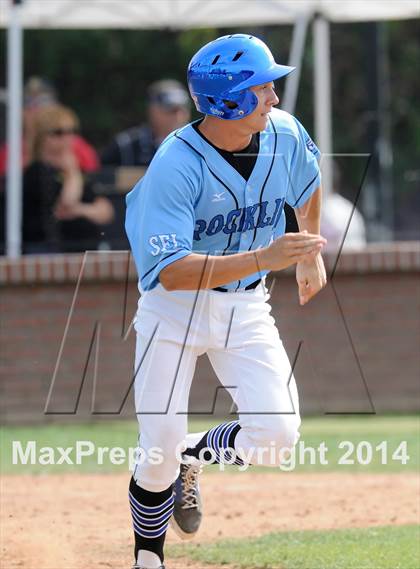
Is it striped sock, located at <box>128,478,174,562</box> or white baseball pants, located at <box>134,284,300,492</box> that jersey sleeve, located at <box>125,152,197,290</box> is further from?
striped sock, located at <box>128,478,174,562</box>

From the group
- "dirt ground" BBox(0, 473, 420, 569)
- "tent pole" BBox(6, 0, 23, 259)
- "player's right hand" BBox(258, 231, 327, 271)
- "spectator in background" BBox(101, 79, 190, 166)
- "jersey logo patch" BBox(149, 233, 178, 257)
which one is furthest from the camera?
"spectator in background" BBox(101, 79, 190, 166)

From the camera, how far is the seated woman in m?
11.2

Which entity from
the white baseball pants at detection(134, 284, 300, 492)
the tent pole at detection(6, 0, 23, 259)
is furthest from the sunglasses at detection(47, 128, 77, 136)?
the white baseball pants at detection(134, 284, 300, 492)

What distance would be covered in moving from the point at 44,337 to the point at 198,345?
5445 millimetres

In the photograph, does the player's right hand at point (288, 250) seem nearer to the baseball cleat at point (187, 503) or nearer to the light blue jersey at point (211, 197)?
the light blue jersey at point (211, 197)

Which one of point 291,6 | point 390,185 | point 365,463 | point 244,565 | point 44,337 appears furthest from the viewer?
point 390,185

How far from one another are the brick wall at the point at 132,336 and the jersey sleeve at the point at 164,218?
5.08 meters

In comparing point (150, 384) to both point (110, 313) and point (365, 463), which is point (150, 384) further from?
point (110, 313)

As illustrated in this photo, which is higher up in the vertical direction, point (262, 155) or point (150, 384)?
point (262, 155)

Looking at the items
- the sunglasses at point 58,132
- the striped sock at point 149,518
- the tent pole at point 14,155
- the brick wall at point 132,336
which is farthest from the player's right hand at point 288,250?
the sunglasses at point 58,132

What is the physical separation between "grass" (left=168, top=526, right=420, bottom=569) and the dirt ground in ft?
0.60

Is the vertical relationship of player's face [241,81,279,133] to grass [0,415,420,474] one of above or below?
above

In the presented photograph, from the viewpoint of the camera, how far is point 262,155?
5.33 m

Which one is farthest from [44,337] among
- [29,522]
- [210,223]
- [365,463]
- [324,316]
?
[210,223]
